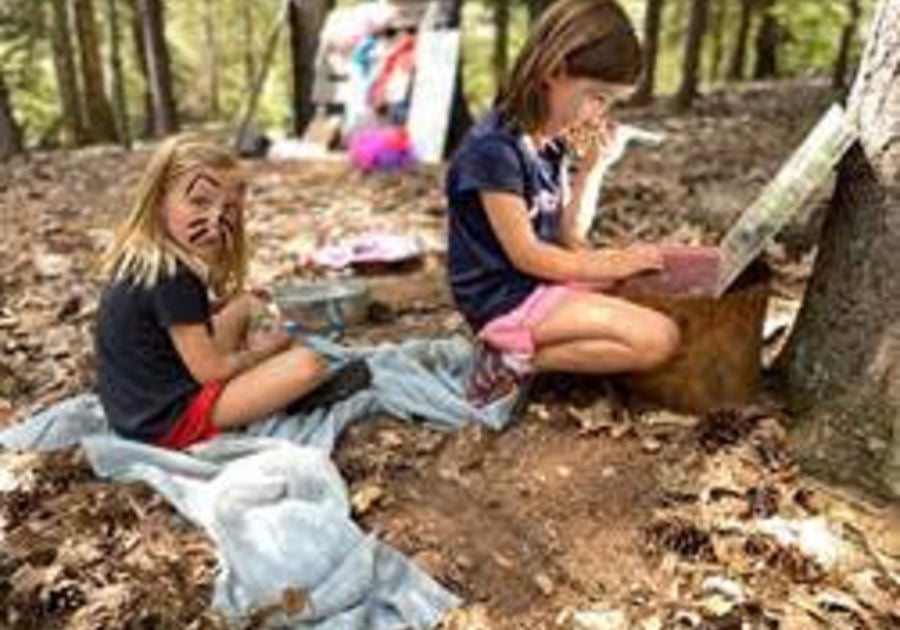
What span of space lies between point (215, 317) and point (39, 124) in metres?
19.4

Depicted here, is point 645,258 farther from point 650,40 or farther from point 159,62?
point 159,62

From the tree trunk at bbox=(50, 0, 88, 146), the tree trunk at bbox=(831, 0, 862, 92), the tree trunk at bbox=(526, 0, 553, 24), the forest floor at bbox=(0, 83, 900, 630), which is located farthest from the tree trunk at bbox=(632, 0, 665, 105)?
the tree trunk at bbox=(50, 0, 88, 146)

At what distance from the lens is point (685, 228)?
6176 millimetres

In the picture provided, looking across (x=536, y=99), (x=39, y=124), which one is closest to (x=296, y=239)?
(x=536, y=99)

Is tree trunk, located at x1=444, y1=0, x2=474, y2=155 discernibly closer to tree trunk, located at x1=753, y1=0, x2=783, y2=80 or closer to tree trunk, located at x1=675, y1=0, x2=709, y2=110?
tree trunk, located at x1=675, y1=0, x2=709, y2=110

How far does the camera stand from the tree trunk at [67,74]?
1623 centimetres

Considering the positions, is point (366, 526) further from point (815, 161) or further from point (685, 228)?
point (685, 228)

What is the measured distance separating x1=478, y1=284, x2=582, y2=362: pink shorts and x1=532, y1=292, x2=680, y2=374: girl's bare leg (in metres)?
0.02

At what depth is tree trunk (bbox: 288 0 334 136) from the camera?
10.7m

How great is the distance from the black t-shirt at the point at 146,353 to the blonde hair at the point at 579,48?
1.28 m

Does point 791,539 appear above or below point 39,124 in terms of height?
above

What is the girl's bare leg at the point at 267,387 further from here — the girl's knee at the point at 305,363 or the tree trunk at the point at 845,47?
the tree trunk at the point at 845,47

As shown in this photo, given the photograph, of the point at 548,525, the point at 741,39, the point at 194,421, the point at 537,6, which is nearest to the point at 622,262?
the point at 548,525

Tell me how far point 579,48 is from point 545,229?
2.42 feet
